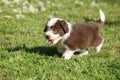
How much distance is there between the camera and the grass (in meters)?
8.45

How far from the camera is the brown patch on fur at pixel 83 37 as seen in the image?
9.47 metres

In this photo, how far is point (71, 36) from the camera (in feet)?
31.1

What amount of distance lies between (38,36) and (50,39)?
3513 mm

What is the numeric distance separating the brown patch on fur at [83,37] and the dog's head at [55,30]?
28 centimetres

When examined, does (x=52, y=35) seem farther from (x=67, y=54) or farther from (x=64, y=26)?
(x=67, y=54)

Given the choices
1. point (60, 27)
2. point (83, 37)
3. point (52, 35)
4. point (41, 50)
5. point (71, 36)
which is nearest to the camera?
point (52, 35)

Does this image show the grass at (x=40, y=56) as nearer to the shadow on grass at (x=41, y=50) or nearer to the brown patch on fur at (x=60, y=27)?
the shadow on grass at (x=41, y=50)

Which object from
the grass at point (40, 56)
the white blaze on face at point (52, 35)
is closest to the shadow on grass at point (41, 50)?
the grass at point (40, 56)

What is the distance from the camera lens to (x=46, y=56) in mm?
9609

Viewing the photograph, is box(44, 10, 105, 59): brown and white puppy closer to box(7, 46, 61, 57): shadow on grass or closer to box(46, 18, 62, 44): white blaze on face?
box(46, 18, 62, 44): white blaze on face

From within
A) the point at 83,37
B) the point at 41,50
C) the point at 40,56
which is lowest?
the point at 41,50

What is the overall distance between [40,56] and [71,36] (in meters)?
0.84

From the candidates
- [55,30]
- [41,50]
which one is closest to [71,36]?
[55,30]

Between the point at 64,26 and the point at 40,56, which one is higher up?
the point at 64,26
